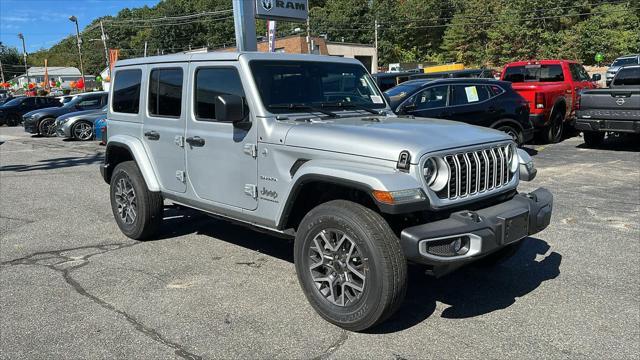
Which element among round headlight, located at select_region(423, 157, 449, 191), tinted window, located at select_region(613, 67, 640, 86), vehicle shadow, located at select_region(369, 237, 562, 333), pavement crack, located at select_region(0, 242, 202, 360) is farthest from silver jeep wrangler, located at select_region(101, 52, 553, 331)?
tinted window, located at select_region(613, 67, 640, 86)

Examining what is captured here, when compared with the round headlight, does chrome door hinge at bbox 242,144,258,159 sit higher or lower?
higher

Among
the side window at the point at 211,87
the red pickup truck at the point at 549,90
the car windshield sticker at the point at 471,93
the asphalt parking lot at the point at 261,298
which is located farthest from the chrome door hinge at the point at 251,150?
the red pickup truck at the point at 549,90

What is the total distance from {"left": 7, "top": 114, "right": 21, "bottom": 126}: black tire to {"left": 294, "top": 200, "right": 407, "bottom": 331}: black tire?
28449mm

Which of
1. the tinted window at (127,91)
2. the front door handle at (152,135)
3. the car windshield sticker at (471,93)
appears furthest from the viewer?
the car windshield sticker at (471,93)

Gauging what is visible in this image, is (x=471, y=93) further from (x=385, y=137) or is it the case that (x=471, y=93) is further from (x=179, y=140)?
(x=385, y=137)

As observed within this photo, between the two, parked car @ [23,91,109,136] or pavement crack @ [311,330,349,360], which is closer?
pavement crack @ [311,330,349,360]

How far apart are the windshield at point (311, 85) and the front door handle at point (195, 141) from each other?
31.5 inches

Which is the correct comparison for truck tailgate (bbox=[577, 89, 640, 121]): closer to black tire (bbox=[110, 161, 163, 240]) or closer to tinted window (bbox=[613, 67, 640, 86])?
tinted window (bbox=[613, 67, 640, 86])

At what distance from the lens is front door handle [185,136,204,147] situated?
4.54 metres

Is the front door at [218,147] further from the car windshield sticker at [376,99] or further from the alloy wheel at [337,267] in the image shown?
the car windshield sticker at [376,99]

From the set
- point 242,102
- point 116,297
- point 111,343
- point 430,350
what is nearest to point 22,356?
point 111,343

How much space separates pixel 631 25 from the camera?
51.6m

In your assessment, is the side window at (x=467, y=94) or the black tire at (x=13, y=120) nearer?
the side window at (x=467, y=94)

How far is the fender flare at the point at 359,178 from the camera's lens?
3.12 m
